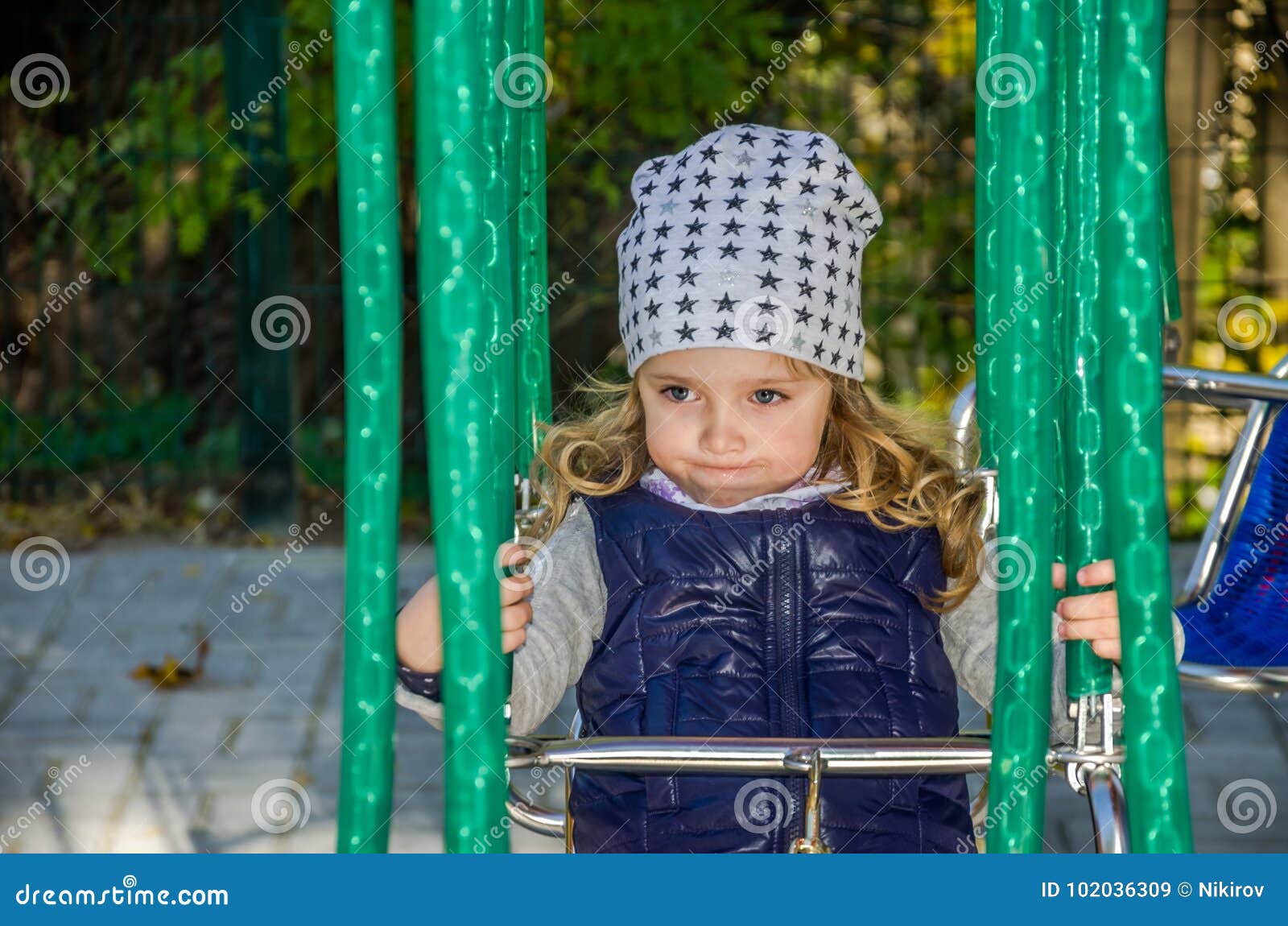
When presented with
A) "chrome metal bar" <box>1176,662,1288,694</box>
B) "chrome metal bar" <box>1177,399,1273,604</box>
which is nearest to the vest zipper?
"chrome metal bar" <box>1176,662,1288,694</box>

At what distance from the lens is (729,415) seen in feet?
5.07

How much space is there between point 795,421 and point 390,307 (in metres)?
0.70

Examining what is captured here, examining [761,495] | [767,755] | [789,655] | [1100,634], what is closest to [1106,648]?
[1100,634]

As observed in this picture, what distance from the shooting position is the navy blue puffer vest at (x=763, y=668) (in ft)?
4.90

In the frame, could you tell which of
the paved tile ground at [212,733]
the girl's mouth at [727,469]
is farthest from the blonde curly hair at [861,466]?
the paved tile ground at [212,733]

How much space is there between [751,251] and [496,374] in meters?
0.51

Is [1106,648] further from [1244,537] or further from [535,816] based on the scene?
[1244,537]

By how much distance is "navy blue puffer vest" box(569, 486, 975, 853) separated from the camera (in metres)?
1.49

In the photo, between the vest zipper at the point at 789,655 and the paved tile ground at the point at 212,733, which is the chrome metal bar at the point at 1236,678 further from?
the paved tile ground at the point at 212,733

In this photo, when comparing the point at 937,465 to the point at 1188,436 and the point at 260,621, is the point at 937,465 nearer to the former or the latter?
the point at 260,621

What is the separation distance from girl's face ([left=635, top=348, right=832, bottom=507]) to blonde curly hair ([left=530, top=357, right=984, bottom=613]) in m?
0.04

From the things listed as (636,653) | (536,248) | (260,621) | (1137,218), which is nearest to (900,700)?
(636,653)

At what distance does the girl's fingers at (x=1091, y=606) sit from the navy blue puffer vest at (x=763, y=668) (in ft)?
1.16

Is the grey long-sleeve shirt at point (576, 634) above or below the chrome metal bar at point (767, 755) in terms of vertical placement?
above
